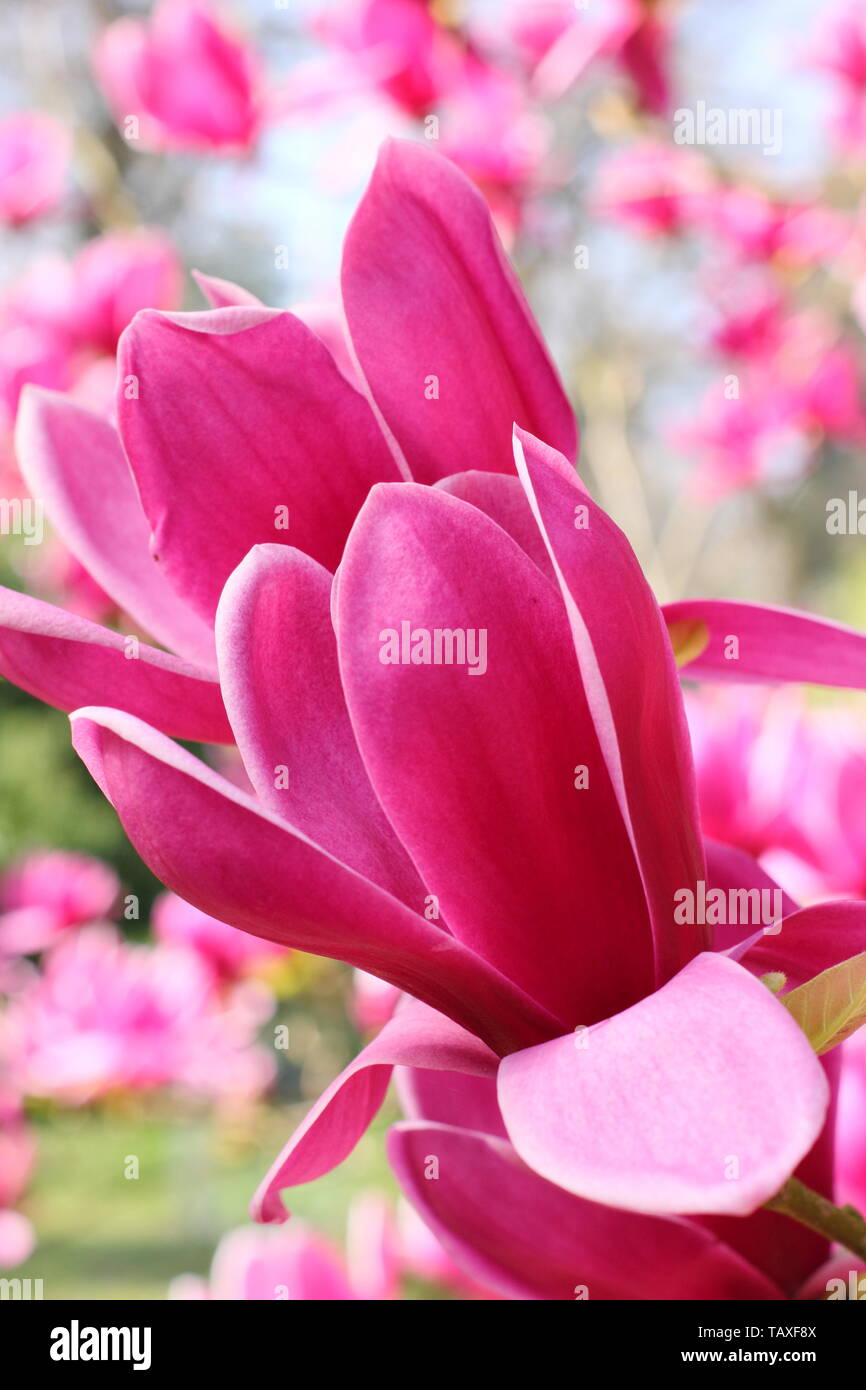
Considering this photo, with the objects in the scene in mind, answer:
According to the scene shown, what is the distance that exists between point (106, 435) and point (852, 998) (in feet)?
0.57

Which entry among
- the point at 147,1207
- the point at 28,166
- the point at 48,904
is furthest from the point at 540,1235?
the point at 147,1207

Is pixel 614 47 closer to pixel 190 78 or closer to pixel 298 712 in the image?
pixel 190 78

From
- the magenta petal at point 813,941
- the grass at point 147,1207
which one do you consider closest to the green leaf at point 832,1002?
the magenta petal at point 813,941

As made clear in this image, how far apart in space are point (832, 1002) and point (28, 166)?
124 centimetres

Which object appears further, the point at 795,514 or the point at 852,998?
the point at 795,514

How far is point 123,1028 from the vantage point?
45.9 inches

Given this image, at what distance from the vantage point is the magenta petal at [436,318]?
9.1 inches

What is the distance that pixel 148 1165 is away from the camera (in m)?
2.93

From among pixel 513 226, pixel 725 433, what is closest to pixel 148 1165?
pixel 725 433

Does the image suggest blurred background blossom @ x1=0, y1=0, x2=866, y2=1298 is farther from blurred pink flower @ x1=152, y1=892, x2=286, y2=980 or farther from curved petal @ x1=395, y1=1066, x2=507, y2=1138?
curved petal @ x1=395, y1=1066, x2=507, y2=1138

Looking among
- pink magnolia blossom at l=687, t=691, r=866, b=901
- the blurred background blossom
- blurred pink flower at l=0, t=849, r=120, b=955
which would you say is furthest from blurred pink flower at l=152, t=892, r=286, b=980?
pink magnolia blossom at l=687, t=691, r=866, b=901

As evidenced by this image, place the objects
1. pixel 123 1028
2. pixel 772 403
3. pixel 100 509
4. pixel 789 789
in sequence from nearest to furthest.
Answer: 1. pixel 100 509
2. pixel 789 789
3. pixel 123 1028
4. pixel 772 403

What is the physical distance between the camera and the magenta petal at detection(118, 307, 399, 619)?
0.22 metres

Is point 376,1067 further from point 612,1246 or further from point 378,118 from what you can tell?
point 378,118
